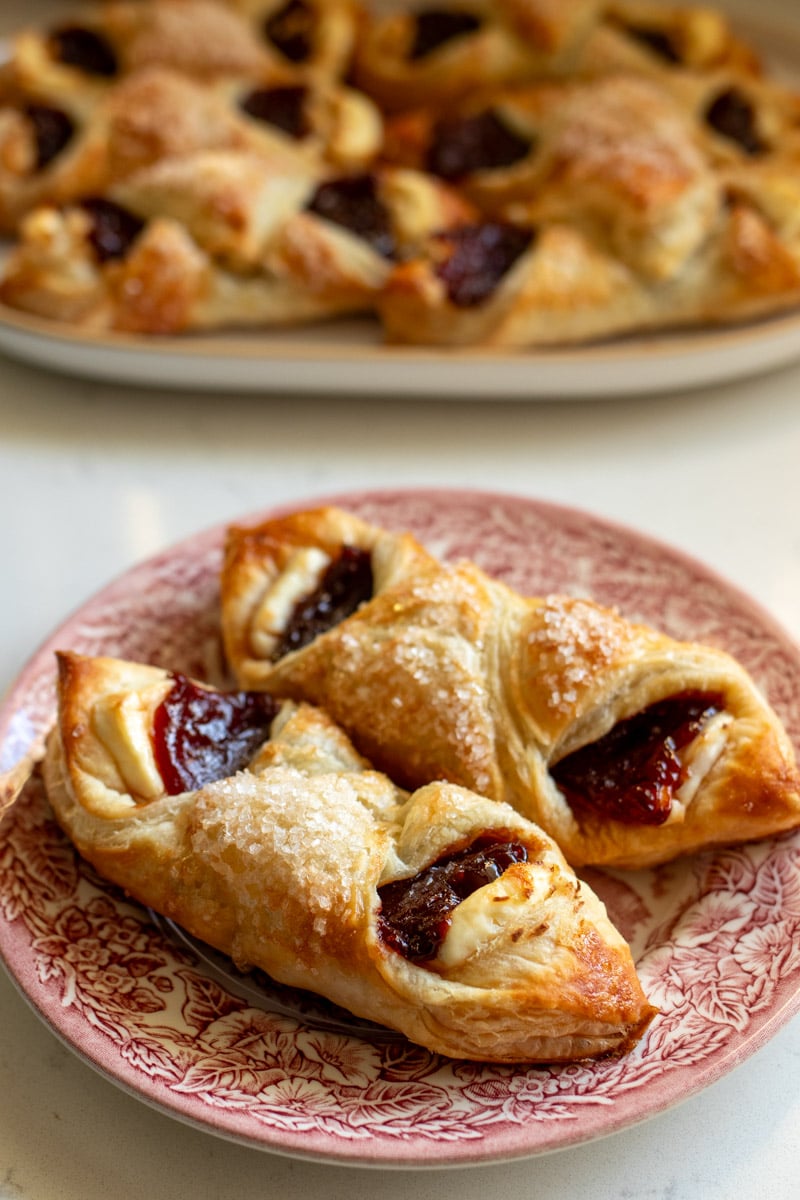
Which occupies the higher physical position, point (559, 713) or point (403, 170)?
point (403, 170)

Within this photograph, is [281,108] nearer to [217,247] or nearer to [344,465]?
[217,247]

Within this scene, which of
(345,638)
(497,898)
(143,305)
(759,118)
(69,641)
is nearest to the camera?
(497,898)

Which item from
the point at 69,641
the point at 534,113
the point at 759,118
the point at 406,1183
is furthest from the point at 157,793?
the point at 759,118

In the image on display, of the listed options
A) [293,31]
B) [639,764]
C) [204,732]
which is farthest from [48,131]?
[639,764]

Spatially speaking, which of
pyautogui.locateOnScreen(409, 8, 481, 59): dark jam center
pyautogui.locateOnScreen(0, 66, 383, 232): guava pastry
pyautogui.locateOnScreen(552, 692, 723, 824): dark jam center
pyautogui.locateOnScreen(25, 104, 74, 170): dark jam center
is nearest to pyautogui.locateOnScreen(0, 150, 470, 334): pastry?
pyautogui.locateOnScreen(0, 66, 383, 232): guava pastry

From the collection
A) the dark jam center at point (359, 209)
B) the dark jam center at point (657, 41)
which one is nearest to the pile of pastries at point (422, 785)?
the dark jam center at point (359, 209)

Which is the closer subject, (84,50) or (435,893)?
(435,893)

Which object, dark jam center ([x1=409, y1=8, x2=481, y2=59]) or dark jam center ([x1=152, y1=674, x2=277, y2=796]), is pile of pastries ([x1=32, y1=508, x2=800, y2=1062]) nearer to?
dark jam center ([x1=152, y1=674, x2=277, y2=796])

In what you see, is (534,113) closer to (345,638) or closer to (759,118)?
(759,118)
